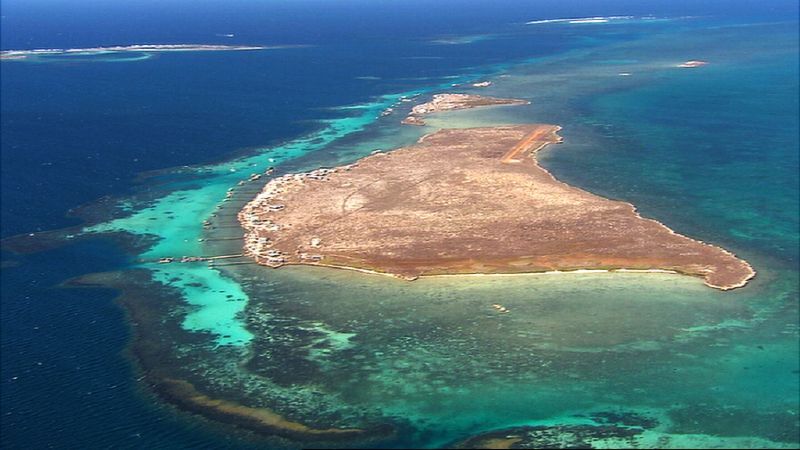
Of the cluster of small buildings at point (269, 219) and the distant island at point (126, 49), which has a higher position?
the distant island at point (126, 49)

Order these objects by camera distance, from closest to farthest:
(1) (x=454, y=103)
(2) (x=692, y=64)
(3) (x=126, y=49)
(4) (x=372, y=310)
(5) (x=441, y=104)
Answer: (4) (x=372, y=310), (5) (x=441, y=104), (1) (x=454, y=103), (2) (x=692, y=64), (3) (x=126, y=49)

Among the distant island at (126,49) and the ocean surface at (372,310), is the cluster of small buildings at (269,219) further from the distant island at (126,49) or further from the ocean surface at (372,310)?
the distant island at (126,49)

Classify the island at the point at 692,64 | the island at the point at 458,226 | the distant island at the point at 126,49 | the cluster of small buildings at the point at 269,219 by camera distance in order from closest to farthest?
the island at the point at 458,226 → the cluster of small buildings at the point at 269,219 → the island at the point at 692,64 → the distant island at the point at 126,49

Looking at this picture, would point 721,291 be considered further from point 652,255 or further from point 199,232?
point 199,232

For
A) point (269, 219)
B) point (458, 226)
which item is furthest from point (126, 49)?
point (458, 226)

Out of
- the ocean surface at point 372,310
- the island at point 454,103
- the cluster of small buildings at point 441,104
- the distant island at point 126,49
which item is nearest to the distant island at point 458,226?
the ocean surface at point 372,310

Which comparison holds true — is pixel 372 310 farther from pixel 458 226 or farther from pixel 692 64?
pixel 692 64

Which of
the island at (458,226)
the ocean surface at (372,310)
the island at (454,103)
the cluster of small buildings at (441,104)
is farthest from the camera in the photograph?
the cluster of small buildings at (441,104)

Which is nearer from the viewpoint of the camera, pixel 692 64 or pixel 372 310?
pixel 372 310

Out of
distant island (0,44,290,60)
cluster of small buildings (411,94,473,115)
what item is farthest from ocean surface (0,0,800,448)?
distant island (0,44,290,60)
